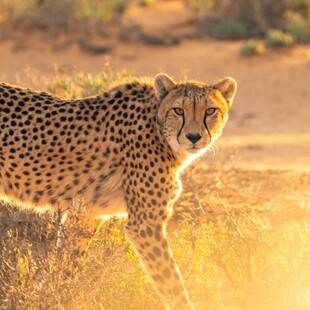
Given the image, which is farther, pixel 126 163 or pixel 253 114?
pixel 253 114

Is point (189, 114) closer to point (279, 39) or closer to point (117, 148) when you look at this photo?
point (117, 148)

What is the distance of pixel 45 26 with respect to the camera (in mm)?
16438

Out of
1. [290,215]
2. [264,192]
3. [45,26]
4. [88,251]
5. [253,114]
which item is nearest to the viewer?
[88,251]

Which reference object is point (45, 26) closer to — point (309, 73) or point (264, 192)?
point (309, 73)

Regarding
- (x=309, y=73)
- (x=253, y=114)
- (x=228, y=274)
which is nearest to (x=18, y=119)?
(x=228, y=274)

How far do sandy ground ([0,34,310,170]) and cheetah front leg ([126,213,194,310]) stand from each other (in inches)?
198

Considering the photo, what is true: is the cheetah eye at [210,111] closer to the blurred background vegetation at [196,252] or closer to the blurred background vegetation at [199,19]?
the blurred background vegetation at [196,252]

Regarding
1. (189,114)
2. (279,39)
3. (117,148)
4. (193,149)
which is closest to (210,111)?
(189,114)

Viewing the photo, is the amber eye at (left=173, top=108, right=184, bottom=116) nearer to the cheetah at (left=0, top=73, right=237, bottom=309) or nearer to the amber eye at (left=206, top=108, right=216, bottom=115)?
the cheetah at (left=0, top=73, right=237, bottom=309)

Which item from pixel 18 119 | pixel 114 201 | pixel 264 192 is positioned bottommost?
pixel 264 192

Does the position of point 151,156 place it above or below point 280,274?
above

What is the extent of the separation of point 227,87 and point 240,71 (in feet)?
29.3

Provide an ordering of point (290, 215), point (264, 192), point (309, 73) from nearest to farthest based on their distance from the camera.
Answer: point (290, 215) → point (264, 192) → point (309, 73)

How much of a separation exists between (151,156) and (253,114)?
762cm
